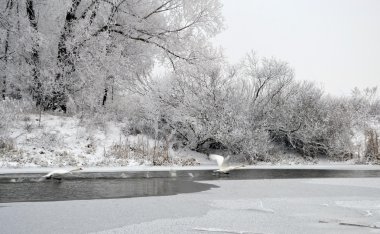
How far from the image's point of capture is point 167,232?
22.9 ft

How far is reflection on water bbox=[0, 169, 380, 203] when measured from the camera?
10328mm

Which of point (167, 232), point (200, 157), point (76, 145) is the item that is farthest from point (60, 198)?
point (200, 157)

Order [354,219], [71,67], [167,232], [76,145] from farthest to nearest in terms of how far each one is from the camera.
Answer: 1. [71,67]
2. [76,145]
3. [354,219]
4. [167,232]

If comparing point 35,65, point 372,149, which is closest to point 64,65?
point 35,65

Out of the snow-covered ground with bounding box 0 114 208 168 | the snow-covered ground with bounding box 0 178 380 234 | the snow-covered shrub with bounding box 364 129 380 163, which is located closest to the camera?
the snow-covered ground with bounding box 0 178 380 234

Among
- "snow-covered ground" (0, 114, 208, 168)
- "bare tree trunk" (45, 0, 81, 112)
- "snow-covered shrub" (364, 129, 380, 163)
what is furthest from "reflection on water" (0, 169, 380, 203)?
"bare tree trunk" (45, 0, 81, 112)

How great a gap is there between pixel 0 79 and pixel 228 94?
10.7 m

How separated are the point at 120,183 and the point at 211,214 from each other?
4676 millimetres

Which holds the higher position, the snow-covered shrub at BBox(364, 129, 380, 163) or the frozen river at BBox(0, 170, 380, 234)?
the snow-covered shrub at BBox(364, 129, 380, 163)

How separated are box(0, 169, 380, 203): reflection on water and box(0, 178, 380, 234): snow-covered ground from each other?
80 cm

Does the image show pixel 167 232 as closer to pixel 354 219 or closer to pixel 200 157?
pixel 354 219

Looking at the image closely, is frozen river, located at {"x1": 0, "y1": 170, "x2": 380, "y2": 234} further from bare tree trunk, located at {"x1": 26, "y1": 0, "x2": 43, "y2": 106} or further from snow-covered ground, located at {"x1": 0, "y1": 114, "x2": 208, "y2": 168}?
bare tree trunk, located at {"x1": 26, "y1": 0, "x2": 43, "y2": 106}

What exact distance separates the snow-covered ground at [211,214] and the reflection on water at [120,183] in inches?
31.4

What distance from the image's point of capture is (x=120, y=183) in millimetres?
12484
